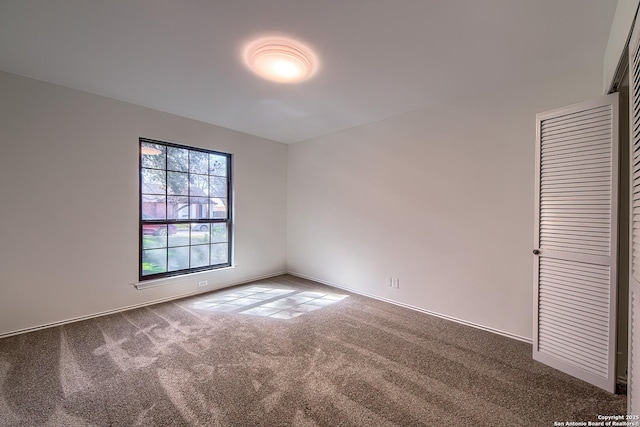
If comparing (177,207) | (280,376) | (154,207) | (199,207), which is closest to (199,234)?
(199,207)

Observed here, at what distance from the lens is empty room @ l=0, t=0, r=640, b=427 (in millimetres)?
1680

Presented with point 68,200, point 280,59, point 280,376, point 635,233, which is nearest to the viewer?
point 635,233

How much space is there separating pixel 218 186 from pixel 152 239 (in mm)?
1212

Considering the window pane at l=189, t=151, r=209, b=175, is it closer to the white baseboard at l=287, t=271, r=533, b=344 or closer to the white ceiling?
the white ceiling

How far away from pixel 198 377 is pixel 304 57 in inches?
105

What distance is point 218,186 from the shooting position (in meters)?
4.13

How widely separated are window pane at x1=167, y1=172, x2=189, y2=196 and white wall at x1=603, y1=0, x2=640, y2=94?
4379mm

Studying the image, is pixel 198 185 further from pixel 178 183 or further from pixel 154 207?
pixel 154 207

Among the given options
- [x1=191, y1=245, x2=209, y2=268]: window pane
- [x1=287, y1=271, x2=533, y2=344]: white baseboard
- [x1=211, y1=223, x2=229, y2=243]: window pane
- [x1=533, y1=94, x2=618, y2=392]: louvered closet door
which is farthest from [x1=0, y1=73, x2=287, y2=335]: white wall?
[x1=533, y1=94, x2=618, y2=392]: louvered closet door

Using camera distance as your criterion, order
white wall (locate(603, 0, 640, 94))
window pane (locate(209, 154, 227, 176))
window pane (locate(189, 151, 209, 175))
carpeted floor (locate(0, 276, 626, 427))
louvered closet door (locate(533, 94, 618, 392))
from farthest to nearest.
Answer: window pane (locate(209, 154, 227, 176)) → window pane (locate(189, 151, 209, 175)) → louvered closet door (locate(533, 94, 618, 392)) → carpeted floor (locate(0, 276, 626, 427)) → white wall (locate(603, 0, 640, 94))

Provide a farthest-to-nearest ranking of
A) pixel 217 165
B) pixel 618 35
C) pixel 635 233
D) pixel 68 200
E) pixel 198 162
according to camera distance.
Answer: pixel 217 165, pixel 198 162, pixel 68 200, pixel 618 35, pixel 635 233

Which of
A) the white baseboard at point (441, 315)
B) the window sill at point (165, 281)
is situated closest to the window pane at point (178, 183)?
the window sill at point (165, 281)

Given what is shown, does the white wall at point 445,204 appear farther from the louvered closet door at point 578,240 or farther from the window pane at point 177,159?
the window pane at point 177,159

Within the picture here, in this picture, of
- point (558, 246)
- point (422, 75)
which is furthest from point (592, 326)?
point (422, 75)
